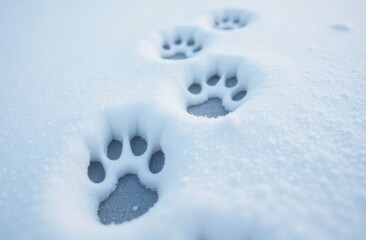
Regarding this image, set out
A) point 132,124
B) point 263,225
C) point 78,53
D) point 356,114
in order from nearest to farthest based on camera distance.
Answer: point 263,225
point 356,114
point 132,124
point 78,53

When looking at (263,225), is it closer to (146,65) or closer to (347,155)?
(347,155)

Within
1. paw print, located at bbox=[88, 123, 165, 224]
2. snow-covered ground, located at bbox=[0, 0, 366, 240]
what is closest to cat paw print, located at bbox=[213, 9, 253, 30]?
snow-covered ground, located at bbox=[0, 0, 366, 240]

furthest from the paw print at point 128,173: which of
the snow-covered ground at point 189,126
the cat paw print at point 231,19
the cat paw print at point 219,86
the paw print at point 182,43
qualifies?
the cat paw print at point 231,19

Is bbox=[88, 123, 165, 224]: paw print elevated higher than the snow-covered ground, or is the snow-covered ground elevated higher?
the snow-covered ground

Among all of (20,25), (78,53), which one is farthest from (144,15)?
(20,25)

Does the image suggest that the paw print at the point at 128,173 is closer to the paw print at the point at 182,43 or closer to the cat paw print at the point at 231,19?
the paw print at the point at 182,43

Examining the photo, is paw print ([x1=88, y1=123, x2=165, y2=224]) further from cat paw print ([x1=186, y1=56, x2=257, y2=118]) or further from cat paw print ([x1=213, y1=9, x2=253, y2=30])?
cat paw print ([x1=213, y1=9, x2=253, y2=30])
